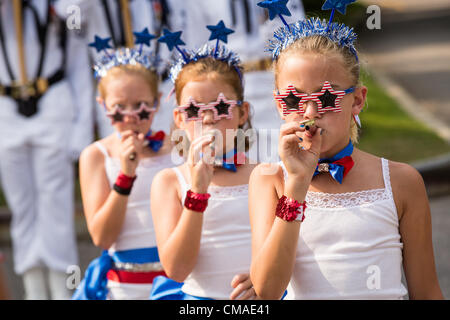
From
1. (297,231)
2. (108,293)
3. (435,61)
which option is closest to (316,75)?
(297,231)

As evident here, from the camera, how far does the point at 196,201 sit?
2623mm

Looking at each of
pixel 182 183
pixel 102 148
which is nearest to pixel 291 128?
pixel 182 183

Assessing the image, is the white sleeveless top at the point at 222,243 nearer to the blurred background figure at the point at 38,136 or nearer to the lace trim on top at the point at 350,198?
the lace trim on top at the point at 350,198

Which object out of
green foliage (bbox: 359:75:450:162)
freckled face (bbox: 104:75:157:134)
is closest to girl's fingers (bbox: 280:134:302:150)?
freckled face (bbox: 104:75:157:134)

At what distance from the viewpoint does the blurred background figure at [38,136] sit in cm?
495

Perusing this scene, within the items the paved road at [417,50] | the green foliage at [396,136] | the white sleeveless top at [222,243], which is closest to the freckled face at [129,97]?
the white sleeveless top at [222,243]

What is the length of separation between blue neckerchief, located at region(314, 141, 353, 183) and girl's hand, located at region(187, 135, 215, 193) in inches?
16.7

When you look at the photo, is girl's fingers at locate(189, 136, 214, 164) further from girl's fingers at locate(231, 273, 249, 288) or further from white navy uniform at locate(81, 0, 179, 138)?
white navy uniform at locate(81, 0, 179, 138)

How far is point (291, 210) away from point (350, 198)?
0.94ft

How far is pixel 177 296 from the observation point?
3041 mm

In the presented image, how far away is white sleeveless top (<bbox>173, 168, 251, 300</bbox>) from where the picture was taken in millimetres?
2871

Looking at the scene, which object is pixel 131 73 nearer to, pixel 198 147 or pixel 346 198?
pixel 198 147
